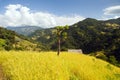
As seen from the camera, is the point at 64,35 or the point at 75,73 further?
the point at 64,35

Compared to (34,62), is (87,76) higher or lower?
lower

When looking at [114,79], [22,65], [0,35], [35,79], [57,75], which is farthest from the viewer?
[0,35]

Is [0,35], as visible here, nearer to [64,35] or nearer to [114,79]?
[64,35]

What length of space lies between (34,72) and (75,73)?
3341mm

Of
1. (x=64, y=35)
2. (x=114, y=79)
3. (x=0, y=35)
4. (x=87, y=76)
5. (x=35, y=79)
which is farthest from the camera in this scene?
(x=0, y=35)

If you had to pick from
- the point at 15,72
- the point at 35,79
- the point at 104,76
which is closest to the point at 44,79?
the point at 35,79

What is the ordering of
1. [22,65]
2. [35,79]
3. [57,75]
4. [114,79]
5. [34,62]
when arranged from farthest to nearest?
[114,79] < [34,62] < [22,65] < [57,75] < [35,79]

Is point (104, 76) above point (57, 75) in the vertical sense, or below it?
below

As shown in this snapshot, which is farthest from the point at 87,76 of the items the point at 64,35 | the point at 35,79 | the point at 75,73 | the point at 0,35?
the point at 0,35

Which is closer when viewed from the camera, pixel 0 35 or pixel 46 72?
pixel 46 72

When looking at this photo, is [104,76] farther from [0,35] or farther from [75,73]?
[0,35]

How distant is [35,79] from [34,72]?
723 millimetres

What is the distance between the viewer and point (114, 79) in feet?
42.5

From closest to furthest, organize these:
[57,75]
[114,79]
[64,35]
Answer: [57,75] < [114,79] < [64,35]
